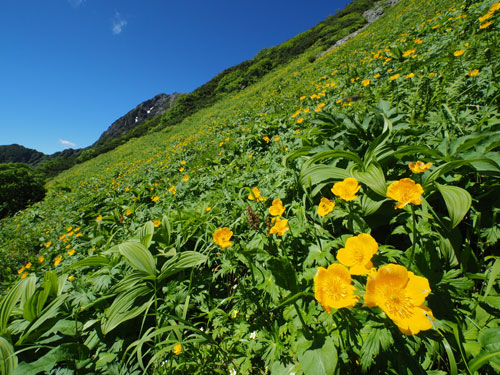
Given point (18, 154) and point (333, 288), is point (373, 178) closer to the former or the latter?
point (333, 288)

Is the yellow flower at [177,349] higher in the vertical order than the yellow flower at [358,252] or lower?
lower

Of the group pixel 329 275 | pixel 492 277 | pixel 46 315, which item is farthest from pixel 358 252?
pixel 46 315

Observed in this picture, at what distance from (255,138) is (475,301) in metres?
3.47

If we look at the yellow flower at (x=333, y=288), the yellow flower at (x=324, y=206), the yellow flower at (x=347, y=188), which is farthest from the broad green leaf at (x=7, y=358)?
the yellow flower at (x=347, y=188)

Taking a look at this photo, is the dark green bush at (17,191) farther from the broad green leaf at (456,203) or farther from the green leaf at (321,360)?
the broad green leaf at (456,203)

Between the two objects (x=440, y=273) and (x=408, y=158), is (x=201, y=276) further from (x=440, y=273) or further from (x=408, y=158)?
(x=408, y=158)

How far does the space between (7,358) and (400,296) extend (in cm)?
223

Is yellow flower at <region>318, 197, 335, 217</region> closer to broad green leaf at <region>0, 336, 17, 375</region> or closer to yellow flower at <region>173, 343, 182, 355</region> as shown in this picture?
yellow flower at <region>173, 343, 182, 355</region>

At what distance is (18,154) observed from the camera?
61.1m

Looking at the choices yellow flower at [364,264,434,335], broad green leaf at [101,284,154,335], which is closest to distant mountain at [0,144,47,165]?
broad green leaf at [101,284,154,335]

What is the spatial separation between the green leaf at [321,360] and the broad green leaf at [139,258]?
4.12 feet

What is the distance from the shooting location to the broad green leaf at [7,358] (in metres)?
1.15

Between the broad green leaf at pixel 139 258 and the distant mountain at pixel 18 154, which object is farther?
the distant mountain at pixel 18 154

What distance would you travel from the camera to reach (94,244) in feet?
9.23
